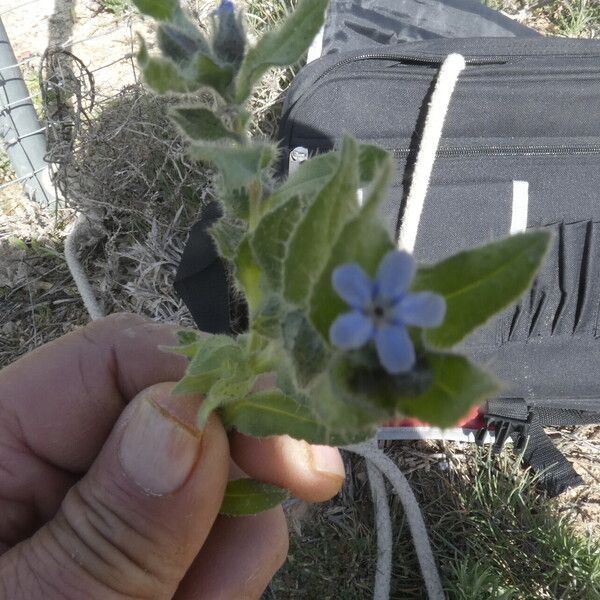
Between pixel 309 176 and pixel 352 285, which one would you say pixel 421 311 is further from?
pixel 309 176

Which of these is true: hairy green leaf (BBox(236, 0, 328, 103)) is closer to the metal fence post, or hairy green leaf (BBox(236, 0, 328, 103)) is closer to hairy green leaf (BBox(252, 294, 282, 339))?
hairy green leaf (BBox(252, 294, 282, 339))

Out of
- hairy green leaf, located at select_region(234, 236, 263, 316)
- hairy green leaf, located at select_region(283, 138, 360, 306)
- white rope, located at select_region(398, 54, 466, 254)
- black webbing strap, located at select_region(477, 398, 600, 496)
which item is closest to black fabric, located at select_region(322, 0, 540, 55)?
white rope, located at select_region(398, 54, 466, 254)

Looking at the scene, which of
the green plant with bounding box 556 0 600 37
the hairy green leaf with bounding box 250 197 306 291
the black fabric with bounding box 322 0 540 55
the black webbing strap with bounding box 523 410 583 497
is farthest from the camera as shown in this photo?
the green plant with bounding box 556 0 600 37

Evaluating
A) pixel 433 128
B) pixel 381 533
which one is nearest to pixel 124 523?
pixel 381 533

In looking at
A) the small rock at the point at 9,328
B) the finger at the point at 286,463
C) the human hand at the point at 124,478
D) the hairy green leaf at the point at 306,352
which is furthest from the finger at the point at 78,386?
the small rock at the point at 9,328

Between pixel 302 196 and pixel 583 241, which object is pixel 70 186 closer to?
pixel 583 241

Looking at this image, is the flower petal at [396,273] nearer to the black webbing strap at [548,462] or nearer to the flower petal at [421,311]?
the flower petal at [421,311]
